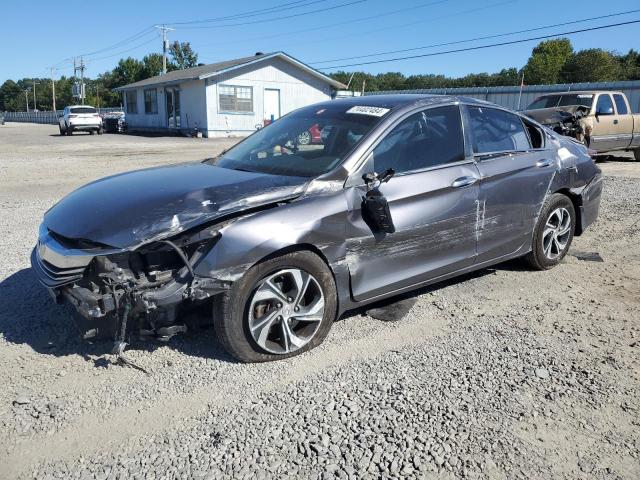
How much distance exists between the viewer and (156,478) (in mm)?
2518

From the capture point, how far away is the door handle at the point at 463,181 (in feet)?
14.2

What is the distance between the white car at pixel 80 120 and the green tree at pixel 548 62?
56354 millimetres

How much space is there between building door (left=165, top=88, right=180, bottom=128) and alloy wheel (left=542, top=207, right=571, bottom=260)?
3288 cm

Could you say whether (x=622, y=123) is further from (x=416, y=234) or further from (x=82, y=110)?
(x=82, y=110)

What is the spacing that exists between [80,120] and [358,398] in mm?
34561

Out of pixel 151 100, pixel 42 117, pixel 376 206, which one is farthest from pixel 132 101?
pixel 376 206

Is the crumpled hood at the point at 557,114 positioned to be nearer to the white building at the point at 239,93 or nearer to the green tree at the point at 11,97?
the white building at the point at 239,93

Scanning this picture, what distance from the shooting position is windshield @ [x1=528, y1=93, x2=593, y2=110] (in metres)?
14.3

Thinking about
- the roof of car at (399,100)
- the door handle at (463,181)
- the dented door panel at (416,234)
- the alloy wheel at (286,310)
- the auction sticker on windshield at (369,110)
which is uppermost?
the roof of car at (399,100)

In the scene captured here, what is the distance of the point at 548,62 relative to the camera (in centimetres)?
7100

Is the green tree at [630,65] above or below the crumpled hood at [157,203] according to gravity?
above

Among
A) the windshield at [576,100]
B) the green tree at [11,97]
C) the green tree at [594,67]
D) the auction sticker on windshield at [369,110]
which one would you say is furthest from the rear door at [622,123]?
the green tree at [11,97]

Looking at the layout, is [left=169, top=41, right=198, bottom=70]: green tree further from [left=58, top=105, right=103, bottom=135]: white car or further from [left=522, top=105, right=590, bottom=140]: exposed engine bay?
[left=522, top=105, right=590, bottom=140]: exposed engine bay

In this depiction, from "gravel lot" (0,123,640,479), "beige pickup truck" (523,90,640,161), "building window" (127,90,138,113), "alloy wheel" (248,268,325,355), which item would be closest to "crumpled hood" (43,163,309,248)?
"alloy wheel" (248,268,325,355)
